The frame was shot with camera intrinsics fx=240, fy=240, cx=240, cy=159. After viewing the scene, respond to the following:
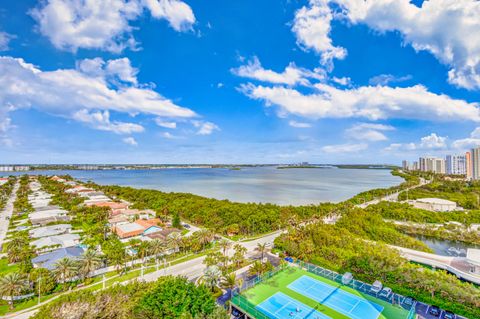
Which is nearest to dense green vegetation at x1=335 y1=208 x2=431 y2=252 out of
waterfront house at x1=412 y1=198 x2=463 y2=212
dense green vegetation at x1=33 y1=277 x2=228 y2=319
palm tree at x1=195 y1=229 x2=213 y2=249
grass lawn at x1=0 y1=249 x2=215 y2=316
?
palm tree at x1=195 y1=229 x2=213 y2=249

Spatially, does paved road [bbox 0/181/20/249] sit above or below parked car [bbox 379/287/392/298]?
below

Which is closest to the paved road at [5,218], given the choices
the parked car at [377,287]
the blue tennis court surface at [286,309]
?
the blue tennis court surface at [286,309]

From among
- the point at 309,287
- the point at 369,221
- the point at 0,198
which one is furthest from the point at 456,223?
the point at 0,198

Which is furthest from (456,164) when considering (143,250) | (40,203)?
(40,203)

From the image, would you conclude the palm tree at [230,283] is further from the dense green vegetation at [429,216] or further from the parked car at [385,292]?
the dense green vegetation at [429,216]

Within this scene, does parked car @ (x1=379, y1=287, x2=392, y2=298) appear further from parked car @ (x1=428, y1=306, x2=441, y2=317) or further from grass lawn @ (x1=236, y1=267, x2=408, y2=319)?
parked car @ (x1=428, y1=306, x2=441, y2=317)

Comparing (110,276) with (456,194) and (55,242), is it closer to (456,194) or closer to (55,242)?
(55,242)

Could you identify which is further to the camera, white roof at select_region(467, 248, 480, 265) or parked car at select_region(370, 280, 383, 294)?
white roof at select_region(467, 248, 480, 265)
